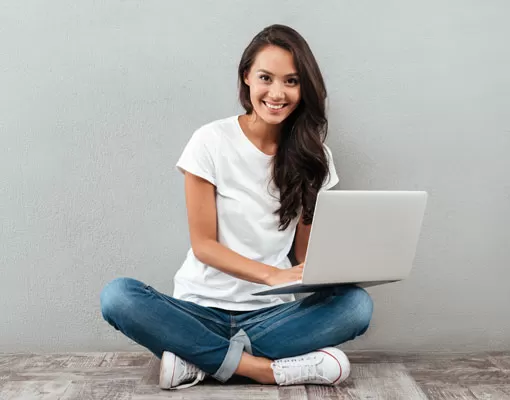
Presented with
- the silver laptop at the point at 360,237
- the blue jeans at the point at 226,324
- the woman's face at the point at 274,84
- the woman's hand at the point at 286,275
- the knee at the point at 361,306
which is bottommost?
the blue jeans at the point at 226,324

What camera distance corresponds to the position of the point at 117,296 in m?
1.58

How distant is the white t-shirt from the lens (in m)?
1.73

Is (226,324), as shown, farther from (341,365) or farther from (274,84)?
(274,84)

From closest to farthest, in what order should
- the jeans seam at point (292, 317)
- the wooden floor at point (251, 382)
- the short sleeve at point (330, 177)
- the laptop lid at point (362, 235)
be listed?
1. the laptop lid at point (362, 235)
2. the wooden floor at point (251, 382)
3. the jeans seam at point (292, 317)
4. the short sleeve at point (330, 177)

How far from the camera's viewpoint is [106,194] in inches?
74.2

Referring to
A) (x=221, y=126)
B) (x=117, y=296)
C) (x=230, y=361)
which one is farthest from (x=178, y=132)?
(x=230, y=361)

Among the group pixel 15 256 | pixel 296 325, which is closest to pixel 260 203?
pixel 296 325

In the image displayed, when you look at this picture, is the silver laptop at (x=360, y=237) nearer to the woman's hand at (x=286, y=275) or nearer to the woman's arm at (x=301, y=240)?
the woman's hand at (x=286, y=275)

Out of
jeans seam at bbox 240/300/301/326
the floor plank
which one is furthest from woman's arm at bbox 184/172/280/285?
the floor plank

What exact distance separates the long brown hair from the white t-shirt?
0.10ft

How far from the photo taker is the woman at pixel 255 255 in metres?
1.60

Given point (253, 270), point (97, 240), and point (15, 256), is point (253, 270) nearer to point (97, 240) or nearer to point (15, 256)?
point (97, 240)

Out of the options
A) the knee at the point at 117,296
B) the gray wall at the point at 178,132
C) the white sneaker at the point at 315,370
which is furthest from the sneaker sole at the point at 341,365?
the knee at the point at 117,296

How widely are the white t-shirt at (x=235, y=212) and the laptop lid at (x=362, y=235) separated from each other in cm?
32
